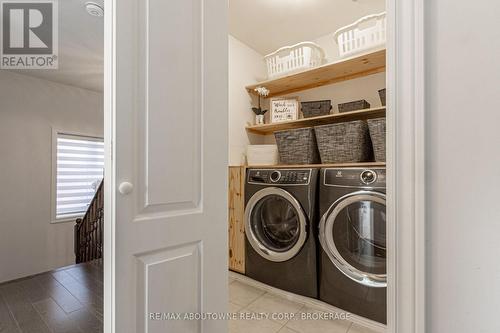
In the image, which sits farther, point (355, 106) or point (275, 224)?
point (275, 224)

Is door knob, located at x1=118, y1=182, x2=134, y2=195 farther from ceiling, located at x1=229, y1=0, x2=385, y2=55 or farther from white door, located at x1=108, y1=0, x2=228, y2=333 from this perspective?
ceiling, located at x1=229, y1=0, x2=385, y2=55

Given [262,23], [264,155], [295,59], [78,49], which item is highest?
[262,23]

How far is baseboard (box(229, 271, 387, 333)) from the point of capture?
1.58 metres

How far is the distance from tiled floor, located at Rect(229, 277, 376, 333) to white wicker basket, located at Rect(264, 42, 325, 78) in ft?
6.57

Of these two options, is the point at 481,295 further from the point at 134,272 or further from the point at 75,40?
the point at 75,40

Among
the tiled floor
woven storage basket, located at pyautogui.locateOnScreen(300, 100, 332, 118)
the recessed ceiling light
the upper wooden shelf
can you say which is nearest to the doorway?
the recessed ceiling light

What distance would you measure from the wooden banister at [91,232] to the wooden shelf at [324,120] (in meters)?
2.18

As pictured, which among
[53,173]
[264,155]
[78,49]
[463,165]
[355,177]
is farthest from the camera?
[53,173]

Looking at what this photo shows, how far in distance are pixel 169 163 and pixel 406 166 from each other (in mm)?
793

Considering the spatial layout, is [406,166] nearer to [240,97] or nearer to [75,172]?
[240,97]

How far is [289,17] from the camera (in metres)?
2.20

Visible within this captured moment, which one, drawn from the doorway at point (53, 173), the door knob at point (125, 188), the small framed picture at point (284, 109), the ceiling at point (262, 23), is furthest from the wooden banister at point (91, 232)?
the door knob at point (125, 188)

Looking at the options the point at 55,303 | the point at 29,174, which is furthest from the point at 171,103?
the point at 29,174

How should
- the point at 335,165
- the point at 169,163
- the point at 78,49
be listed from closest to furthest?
the point at 169,163 < the point at 335,165 < the point at 78,49
